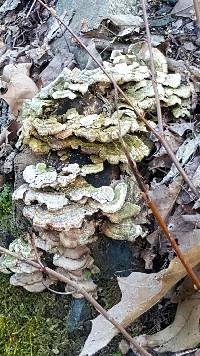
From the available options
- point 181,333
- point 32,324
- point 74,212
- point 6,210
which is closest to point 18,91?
point 6,210


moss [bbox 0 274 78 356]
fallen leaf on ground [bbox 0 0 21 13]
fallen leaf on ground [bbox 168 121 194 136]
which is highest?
fallen leaf on ground [bbox 0 0 21 13]

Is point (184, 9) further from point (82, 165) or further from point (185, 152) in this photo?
point (82, 165)

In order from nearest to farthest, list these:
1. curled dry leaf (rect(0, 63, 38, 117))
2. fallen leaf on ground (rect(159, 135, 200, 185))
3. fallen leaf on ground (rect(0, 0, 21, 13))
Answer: fallen leaf on ground (rect(159, 135, 200, 185)), curled dry leaf (rect(0, 63, 38, 117)), fallen leaf on ground (rect(0, 0, 21, 13))

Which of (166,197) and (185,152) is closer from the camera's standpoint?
(166,197)

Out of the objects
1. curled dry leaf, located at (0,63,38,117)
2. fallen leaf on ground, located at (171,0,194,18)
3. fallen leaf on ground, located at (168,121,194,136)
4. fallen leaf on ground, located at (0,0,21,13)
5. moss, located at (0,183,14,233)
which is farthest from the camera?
fallen leaf on ground, located at (0,0,21,13)

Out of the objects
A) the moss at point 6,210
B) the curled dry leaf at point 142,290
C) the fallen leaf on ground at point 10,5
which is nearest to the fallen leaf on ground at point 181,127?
the curled dry leaf at point 142,290

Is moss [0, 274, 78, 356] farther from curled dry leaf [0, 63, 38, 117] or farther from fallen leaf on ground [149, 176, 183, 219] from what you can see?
curled dry leaf [0, 63, 38, 117]

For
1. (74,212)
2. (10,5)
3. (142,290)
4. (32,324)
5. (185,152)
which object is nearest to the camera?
(142,290)

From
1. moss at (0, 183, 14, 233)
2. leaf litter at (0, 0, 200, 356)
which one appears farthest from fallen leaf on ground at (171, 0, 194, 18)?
moss at (0, 183, 14, 233)
